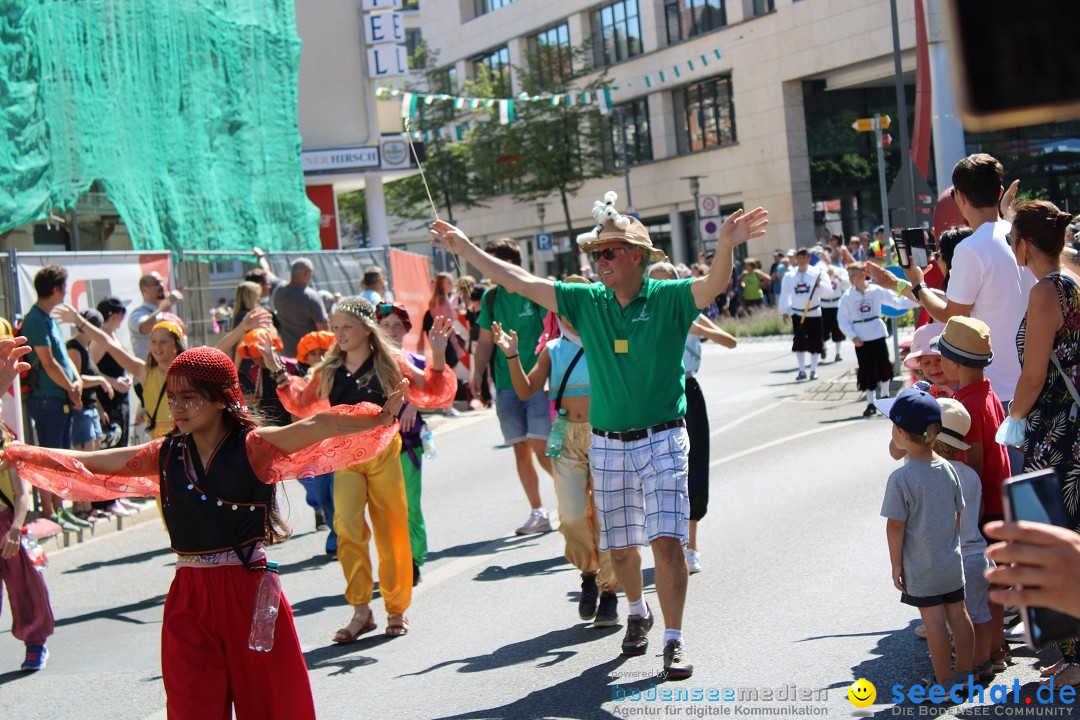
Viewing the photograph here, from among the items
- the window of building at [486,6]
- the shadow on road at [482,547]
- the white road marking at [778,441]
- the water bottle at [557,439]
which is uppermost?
the window of building at [486,6]

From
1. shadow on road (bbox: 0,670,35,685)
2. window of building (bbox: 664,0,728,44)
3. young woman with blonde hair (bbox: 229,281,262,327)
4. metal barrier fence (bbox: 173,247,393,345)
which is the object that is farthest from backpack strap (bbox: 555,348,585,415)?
window of building (bbox: 664,0,728,44)

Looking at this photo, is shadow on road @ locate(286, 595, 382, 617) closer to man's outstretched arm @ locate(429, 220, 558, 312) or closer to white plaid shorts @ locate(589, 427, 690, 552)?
white plaid shorts @ locate(589, 427, 690, 552)

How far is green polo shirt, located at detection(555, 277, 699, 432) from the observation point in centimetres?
598

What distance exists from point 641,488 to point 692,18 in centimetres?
4453

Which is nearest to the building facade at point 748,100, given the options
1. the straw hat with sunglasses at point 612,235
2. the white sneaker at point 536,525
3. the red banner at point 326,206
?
the red banner at point 326,206

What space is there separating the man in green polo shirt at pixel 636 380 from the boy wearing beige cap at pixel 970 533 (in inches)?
45.6

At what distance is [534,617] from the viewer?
7211 mm

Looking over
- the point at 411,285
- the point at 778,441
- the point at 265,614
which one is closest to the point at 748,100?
the point at 411,285

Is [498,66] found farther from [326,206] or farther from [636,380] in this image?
[636,380]

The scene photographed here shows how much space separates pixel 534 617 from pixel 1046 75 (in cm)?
597

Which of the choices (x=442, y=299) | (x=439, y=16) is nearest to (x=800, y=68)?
(x=439, y=16)

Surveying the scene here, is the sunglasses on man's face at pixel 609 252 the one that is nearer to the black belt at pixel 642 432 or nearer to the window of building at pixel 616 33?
the black belt at pixel 642 432

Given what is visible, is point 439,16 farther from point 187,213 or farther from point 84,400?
point 84,400

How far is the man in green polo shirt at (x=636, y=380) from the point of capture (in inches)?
232
